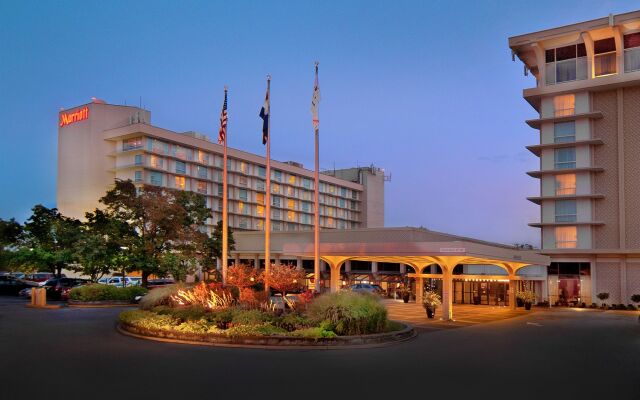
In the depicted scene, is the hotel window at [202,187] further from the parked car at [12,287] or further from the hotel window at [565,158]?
the hotel window at [565,158]

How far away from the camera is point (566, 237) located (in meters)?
57.0

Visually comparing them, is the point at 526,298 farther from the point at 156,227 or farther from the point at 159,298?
the point at 159,298

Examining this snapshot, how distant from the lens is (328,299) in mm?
23375

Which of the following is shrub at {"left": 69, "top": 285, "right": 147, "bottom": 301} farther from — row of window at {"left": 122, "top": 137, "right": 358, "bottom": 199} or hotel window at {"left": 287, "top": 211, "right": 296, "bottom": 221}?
hotel window at {"left": 287, "top": 211, "right": 296, "bottom": 221}

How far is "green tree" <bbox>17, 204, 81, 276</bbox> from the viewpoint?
52150mm

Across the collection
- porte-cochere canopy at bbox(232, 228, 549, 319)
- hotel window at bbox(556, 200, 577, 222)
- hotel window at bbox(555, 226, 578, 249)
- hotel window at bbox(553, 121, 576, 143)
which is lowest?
porte-cochere canopy at bbox(232, 228, 549, 319)

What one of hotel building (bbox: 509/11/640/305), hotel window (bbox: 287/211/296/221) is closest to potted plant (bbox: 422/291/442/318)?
hotel building (bbox: 509/11/640/305)

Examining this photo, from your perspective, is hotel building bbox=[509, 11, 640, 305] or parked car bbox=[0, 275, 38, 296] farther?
hotel building bbox=[509, 11, 640, 305]

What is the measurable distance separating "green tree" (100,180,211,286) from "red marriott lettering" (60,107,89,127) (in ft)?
143

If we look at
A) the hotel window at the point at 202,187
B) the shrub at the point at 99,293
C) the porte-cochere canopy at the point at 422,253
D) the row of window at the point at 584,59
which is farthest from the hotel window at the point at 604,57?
the hotel window at the point at 202,187

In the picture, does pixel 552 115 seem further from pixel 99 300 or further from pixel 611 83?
pixel 99 300

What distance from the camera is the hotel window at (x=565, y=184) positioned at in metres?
57.0

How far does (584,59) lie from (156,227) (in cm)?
4226

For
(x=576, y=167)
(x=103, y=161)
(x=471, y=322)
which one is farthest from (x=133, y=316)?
(x=103, y=161)
